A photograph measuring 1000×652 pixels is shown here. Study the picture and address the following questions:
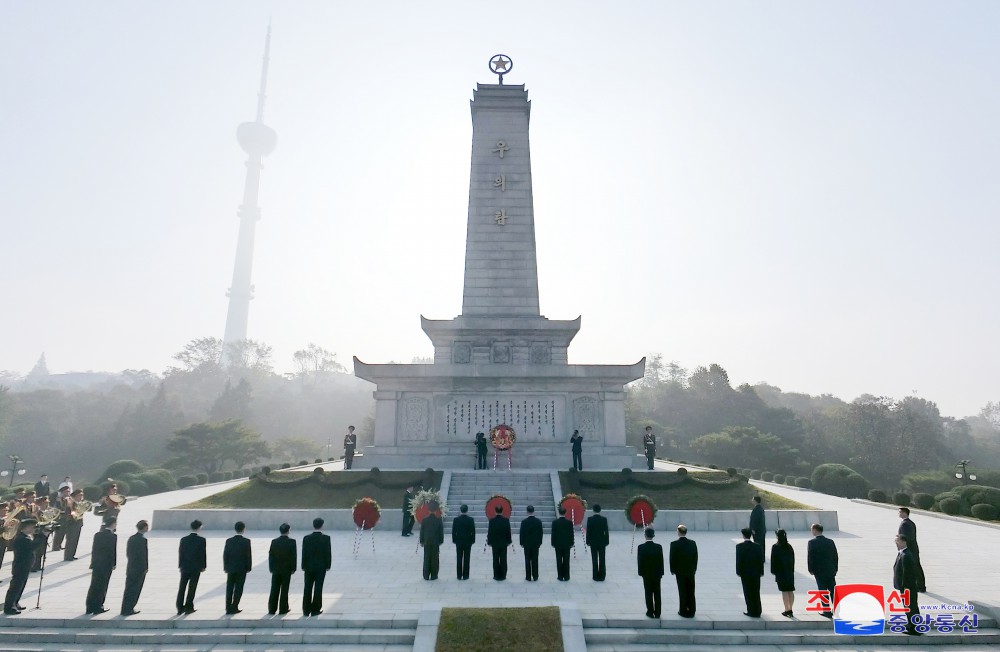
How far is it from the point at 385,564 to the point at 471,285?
14.6 m

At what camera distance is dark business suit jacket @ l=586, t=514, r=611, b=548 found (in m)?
9.88

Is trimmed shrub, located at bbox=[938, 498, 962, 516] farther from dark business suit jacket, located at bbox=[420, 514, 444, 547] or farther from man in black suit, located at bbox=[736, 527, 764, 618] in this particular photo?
dark business suit jacket, located at bbox=[420, 514, 444, 547]

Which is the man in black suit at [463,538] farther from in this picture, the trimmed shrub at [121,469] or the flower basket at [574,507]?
the trimmed shrub at [121,469]

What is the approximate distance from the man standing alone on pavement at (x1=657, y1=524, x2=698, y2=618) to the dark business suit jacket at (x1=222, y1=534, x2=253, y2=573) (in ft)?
20.0

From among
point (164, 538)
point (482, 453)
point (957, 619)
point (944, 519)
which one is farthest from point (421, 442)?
point (944, 519)

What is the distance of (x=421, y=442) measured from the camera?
2141 cm

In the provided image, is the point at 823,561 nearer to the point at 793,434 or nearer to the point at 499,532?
the point at 499,532

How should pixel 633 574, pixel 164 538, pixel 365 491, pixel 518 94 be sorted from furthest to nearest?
pixel 518 94, pixel 365 491, pixel 164 538, pixel 633 574

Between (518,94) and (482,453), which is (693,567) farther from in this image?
(518,94)

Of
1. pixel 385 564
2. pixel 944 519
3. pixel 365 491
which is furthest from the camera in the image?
pixel 944 519

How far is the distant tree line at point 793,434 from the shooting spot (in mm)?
42688

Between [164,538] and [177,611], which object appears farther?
[164,538]

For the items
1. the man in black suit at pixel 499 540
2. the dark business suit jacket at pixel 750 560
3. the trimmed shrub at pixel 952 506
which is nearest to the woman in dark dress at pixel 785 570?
the dark business suit jacket at pixel 750 560

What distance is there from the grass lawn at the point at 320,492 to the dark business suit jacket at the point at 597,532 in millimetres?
7942
